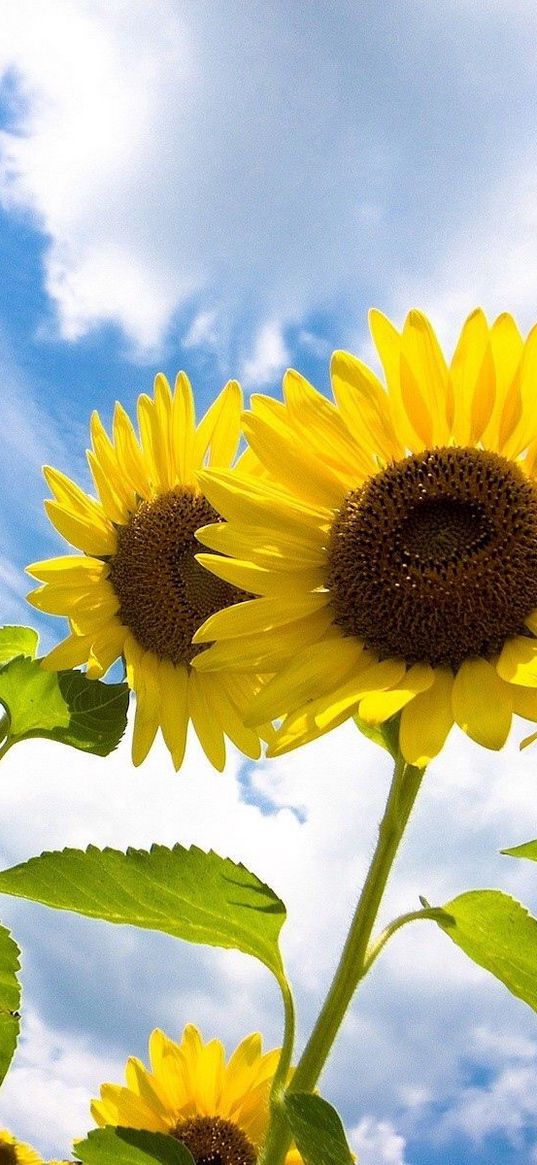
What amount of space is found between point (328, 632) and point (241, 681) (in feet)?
4.46

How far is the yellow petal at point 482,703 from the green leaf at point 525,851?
281 mm

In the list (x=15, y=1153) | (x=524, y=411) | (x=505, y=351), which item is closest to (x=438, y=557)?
(x=524, y=411)

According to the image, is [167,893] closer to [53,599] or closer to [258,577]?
[258,577]

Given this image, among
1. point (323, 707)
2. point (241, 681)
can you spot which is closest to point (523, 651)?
point (323, 707)

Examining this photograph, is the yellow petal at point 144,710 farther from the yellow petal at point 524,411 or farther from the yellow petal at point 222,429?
the yellow petal at point 524,411

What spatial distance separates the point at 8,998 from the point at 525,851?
1.13m

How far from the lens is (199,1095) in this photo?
13.1 feet

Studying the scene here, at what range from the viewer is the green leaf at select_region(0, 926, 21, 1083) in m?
2.41

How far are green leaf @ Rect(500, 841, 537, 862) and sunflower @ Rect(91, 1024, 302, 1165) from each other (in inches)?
81.0

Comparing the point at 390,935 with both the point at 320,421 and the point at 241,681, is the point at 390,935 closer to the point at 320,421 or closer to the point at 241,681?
the point at 320,421

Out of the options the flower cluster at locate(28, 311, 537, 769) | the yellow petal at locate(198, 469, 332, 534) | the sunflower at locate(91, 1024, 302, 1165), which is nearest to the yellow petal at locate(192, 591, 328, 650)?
the flower cluster at locate(28, 311, 537, 769)

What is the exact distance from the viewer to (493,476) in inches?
108

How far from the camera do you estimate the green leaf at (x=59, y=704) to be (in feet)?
10.2

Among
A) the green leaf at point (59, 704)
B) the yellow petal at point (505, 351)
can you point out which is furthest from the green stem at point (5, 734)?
the yellow petal at point (505, 351)
